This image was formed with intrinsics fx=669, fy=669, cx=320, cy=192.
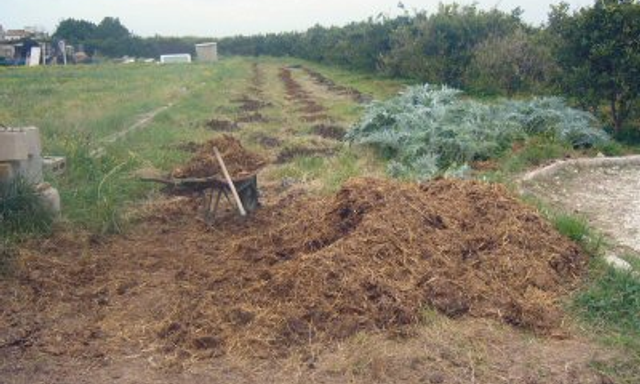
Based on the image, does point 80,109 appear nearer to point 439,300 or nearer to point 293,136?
point 293,136

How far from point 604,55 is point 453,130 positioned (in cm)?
317

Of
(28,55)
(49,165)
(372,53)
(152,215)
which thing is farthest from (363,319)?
(28,55)

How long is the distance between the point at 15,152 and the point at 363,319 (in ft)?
12.6

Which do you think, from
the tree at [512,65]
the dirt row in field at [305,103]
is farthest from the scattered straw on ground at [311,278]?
the tree at [512,65]

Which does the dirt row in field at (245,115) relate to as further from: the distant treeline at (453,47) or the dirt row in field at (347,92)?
the distant treeline at (453,47)

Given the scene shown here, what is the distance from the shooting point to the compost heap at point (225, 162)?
741 cm

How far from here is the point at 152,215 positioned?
708 cm

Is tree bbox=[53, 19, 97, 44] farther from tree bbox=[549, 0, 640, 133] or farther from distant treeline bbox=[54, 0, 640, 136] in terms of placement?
tree bbox=[549, 0, 640, 133]

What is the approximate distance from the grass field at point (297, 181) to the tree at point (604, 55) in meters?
1.94

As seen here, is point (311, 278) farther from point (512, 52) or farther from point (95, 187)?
point (512, 52)

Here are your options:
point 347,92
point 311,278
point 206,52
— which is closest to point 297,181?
point 311,278

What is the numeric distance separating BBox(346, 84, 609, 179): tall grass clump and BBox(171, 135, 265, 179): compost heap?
1.79 metres

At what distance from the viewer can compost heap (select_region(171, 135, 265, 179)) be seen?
7414 millimetres

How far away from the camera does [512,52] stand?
17.0m
